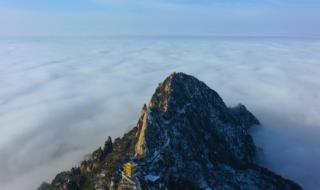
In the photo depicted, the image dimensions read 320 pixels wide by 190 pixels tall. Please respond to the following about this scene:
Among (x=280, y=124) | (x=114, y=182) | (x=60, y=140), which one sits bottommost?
(x=60, y=140)

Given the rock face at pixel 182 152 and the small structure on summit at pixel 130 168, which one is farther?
the rock face at pixel 182 152

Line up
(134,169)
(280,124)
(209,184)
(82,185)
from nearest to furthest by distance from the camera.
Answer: (134,169) → (209,184) → (82,185) → (280,124)

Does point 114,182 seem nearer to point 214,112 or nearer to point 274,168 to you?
point 214,112

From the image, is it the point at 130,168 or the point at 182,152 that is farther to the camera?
the point at 182,152

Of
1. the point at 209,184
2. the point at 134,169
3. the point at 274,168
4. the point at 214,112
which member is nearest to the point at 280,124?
the point at 274,168

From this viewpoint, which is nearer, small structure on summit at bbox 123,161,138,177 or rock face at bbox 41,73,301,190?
small structure on summit at bbox 123,161,138,177
